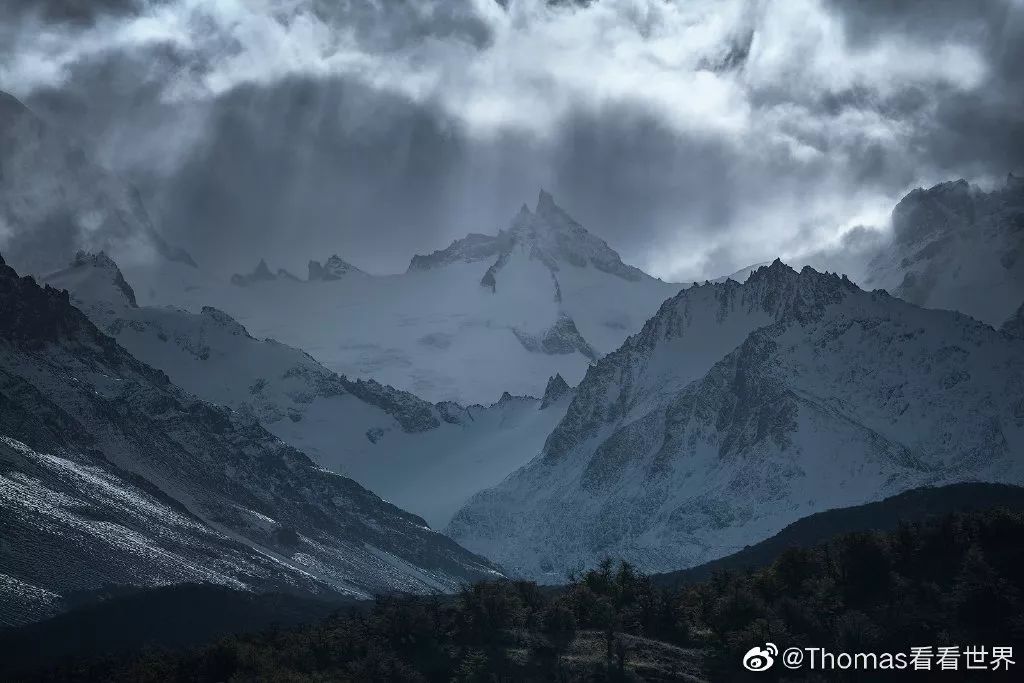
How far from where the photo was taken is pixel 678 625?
15725cm

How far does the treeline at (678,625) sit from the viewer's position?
141 metres

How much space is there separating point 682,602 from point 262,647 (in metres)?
48.9

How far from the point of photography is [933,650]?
442 feet

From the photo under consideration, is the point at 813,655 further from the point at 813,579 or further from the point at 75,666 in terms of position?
the point at 75,666

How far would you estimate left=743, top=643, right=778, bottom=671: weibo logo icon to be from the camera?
5423 inches

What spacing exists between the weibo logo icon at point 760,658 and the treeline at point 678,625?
2.83 ft

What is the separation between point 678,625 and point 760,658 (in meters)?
18.9

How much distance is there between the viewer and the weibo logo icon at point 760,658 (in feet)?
452

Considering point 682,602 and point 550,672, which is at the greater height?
point 682,602

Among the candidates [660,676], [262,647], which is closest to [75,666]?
[262,647]

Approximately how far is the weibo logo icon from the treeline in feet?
2.83

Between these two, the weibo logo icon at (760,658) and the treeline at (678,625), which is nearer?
the weibo logo icon at (760,658)

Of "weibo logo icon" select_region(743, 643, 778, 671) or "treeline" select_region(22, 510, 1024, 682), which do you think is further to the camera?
"treeline" select_region(22, 510, 1024, 682)

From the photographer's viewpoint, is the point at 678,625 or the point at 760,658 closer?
the point at 760,658
